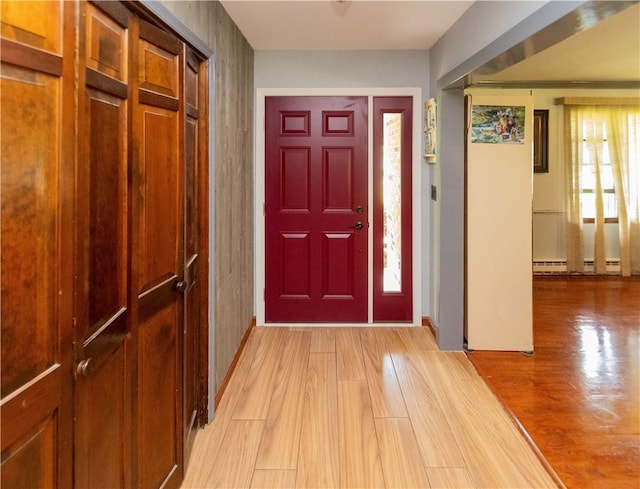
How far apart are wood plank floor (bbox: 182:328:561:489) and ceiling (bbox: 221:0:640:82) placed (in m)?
2.01

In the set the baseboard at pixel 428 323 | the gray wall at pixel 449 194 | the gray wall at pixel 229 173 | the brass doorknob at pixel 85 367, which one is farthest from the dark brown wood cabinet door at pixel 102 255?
the baseboard at pixel 428 323

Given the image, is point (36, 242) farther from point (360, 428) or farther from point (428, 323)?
point (428, 323)

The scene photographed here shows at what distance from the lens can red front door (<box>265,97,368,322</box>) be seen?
4398 mm

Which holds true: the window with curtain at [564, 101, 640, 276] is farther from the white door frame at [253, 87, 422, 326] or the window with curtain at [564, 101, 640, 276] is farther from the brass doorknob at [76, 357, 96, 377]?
the brass doorknob at [76, 357, 96, 377]

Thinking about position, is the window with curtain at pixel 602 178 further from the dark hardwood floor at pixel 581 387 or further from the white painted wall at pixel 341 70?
the white painted wall at pixel 341 70

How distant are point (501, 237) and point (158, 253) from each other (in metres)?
2.77

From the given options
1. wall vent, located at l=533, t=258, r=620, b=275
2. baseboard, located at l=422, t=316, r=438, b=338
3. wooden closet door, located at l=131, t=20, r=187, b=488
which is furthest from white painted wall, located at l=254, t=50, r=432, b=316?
wall vent, located at l=533, t=258, r=620, b=275

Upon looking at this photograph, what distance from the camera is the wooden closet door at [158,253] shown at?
1713mm

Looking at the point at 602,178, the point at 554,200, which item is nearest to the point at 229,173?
the point at 554,200

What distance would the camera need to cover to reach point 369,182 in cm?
445

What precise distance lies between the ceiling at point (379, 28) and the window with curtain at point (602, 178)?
1.45 m

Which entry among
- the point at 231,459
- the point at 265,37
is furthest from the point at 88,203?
the point at 265,37

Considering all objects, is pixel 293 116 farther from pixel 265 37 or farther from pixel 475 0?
pixel 475 0

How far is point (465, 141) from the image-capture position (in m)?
3.81
